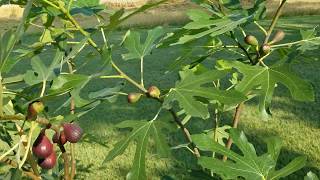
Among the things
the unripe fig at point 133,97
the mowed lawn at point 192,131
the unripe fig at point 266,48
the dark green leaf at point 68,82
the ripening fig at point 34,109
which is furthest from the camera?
the mowed lawn at point 192,131

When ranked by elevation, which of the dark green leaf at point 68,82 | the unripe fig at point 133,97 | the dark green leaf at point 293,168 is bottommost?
the dark green leaf at point 293,168

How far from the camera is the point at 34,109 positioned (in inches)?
36.9

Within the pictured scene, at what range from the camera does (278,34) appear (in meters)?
1.31

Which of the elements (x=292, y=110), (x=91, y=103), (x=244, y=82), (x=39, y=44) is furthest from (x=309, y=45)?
(x=292, y=110)

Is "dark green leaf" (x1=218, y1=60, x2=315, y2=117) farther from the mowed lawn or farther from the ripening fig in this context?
the mowed lawn

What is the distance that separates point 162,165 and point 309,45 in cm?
240

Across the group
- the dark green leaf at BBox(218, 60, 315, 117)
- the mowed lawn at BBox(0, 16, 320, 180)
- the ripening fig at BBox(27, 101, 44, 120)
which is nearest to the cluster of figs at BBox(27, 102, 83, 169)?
the ripening fig at BBox(27, 101, 44, 120)

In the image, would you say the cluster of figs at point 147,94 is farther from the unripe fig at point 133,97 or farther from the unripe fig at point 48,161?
the unripe fig at point 48,161

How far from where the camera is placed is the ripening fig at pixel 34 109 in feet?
3.06

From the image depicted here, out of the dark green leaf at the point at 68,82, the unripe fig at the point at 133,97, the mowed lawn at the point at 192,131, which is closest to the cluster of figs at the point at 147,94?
the unripe fig at the point at 133,97

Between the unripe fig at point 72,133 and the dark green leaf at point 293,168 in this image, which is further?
the dark green leaf at point 293,168

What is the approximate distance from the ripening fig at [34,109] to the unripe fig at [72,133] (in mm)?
125

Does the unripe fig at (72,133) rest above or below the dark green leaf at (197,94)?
below

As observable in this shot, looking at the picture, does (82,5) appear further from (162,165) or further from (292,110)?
(292,110)
